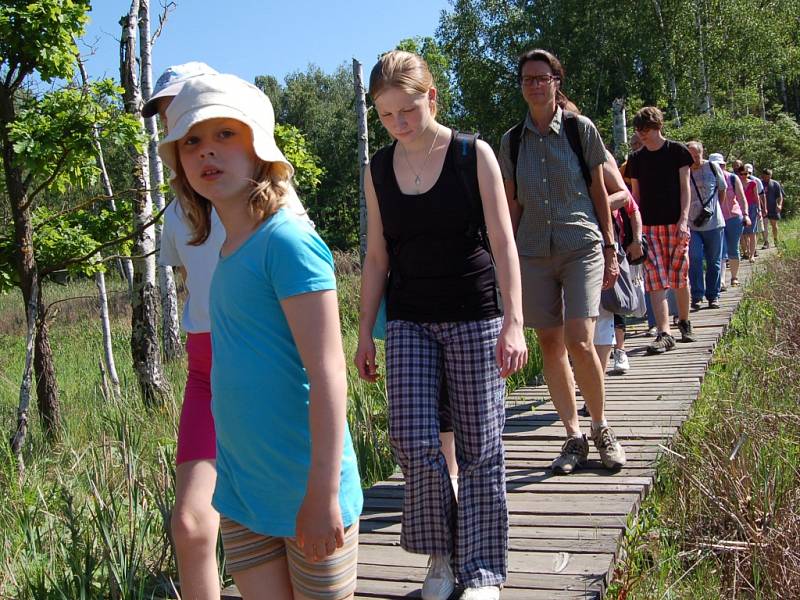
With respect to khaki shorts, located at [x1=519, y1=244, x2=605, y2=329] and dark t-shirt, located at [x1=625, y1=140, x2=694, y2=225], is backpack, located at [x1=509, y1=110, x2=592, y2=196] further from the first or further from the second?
dark t-shirt, located at [x1=625, y1=140, x2=694, y2=225]

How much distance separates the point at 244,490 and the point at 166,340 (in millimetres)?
10368

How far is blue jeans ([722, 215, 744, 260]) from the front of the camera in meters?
12.1

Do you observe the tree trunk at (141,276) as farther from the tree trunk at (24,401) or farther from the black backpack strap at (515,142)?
the black backpack strap at (515,142)

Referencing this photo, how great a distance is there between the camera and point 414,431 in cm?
313

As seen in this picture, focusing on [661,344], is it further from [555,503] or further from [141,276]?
[141,276]

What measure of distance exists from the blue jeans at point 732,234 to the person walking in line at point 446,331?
32.0 ft

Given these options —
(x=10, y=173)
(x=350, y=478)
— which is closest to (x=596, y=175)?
(x=350, y=478)

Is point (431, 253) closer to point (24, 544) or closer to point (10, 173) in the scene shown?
point (24, 544)

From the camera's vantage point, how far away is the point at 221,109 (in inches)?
78.1

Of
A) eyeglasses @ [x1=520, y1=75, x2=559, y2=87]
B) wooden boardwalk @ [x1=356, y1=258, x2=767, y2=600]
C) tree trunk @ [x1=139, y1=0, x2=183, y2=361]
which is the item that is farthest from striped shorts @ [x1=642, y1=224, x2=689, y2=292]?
tree trunk @ [x1=139, y1=0, x2=183, y2=361]

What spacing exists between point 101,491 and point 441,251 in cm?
183

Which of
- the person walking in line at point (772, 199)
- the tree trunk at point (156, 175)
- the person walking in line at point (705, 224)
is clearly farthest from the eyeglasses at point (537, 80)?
the person walking in line at point (772, 199)

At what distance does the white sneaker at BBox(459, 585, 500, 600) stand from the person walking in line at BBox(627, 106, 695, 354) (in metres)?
5.37

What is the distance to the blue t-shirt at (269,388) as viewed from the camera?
6.42 feet
